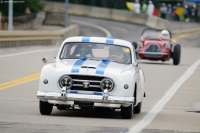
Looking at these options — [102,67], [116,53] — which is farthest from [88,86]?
[116,53]

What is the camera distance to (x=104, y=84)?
1513 centimetres

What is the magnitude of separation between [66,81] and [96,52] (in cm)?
160

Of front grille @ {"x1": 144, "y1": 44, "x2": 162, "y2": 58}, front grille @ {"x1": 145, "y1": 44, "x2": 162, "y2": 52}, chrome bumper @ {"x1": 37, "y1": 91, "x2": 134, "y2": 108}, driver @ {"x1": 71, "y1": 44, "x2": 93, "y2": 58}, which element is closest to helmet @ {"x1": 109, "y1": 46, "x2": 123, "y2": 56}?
driver @ {"x1": 71, "y1": 44, "x2": 93, "y2": 58}

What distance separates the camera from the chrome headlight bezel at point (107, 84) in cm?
1511

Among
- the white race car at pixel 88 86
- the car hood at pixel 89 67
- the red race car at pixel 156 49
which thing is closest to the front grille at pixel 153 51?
the red race car at pixel 156 49

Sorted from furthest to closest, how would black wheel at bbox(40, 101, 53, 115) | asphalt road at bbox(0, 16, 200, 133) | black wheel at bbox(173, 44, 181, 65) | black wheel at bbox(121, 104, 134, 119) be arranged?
black wheel at bbox(173, 44, 181, 65)
black wheel at bbox(40, 101, 53, 115)
black wheel at bbox(121, 104, 134, 119)
asphalt road at bbox(0, 16, 200, 133)

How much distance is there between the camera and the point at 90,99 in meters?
15.0

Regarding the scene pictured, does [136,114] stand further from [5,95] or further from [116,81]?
[5,95]

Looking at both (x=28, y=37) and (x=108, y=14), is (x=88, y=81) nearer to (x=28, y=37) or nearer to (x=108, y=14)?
(x=28, y=37)

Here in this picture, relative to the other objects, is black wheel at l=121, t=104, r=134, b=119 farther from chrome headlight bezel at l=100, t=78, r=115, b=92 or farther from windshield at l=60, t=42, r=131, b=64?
windshield at l=60, t=42, r=131, b=64

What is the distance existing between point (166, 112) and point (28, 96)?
3.74 metres

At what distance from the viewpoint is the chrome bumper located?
49.2 ft

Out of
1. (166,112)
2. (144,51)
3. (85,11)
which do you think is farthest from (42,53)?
(85,11)

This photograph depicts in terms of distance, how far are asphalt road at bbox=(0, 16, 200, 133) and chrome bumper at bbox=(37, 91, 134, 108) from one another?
0.27 meters
